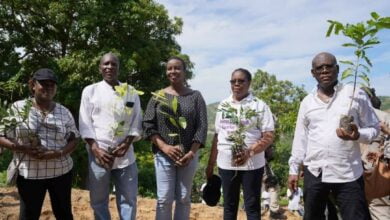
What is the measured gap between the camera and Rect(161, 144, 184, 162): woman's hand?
132 inches

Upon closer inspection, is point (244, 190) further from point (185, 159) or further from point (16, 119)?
point (16, 119)

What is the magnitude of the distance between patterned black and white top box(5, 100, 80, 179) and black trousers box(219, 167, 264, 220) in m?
1.45

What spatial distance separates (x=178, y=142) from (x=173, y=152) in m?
0.17

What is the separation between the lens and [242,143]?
356 centimetres

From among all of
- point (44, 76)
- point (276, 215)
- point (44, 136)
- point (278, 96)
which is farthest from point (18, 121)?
point (278, 96)

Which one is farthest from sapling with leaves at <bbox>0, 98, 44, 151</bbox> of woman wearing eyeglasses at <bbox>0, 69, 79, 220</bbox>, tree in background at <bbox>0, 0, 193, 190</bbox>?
tree in background at <bbox>0, 0, 193, 190</bbox>

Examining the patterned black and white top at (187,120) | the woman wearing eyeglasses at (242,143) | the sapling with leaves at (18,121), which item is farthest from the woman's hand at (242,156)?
the sapling with leaves at (18,121)

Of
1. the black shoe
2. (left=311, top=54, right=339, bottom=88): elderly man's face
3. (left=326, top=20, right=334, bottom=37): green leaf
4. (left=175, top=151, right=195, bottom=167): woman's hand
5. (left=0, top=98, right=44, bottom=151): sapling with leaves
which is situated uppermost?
(left=326, top=20, right=334, bottom=37): green leaf

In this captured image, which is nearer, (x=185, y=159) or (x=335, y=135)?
(x=335, y=135)

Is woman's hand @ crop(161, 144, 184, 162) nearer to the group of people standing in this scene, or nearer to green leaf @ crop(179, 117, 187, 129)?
the group of people standing

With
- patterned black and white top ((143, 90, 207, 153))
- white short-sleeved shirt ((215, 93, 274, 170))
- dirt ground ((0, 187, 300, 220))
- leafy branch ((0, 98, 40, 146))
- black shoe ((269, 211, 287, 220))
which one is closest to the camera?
leafy branch ((0, 98, 40, 146))

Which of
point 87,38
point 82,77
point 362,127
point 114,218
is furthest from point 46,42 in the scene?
point 362,127

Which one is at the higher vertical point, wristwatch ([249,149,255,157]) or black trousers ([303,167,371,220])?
wristwatch ([249,149,255,157])

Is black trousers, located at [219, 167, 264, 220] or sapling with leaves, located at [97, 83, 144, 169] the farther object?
black trousers, located at [219, 167, 264, 220]
